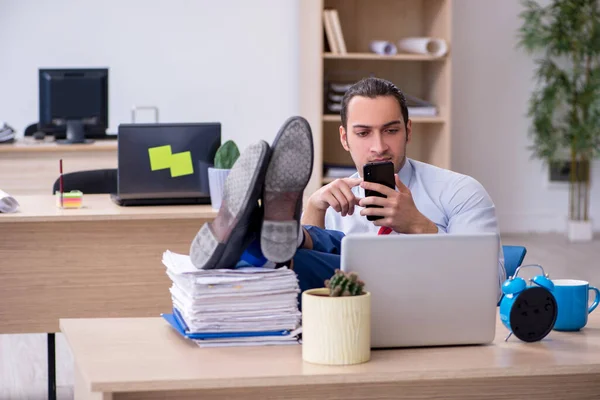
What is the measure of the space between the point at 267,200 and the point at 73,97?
4.36m

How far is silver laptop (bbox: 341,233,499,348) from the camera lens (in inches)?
56.7

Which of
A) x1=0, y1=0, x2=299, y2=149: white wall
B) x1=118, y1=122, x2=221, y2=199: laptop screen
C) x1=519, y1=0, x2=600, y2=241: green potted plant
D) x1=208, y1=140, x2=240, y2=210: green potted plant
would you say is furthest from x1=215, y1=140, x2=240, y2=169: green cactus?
x1=519, y1=0, x2=600, y2=241: green potted plant

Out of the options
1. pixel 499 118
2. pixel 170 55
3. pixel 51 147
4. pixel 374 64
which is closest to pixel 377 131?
pixel 51 147

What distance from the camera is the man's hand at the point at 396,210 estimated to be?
1.84m

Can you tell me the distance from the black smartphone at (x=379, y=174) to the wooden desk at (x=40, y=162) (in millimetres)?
3644

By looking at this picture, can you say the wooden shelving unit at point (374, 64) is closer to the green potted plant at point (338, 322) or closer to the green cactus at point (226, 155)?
the green cactus at point (226, 155)

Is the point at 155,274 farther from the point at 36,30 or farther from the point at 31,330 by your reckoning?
the point at 36,30

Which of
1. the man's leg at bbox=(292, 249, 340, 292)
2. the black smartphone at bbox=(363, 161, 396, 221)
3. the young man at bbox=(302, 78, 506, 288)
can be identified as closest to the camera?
the man's leg at bbox=(292, 249, 340, 292)

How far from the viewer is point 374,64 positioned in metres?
6.39

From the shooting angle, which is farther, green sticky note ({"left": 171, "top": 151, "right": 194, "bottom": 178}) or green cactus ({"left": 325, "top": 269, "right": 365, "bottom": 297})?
green sticky note ({"left": 171, "top": 151, "right": 194, "bottom": 178})

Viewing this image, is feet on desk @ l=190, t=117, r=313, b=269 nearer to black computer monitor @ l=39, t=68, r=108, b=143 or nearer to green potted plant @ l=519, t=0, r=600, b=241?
black computer monitor @ l=39, t=68, r=108, b=143

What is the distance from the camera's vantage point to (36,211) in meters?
3.28

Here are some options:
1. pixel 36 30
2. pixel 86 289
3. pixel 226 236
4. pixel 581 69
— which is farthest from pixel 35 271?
pixel 581 69

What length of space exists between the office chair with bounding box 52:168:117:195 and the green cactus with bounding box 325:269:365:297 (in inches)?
103
